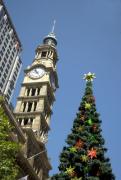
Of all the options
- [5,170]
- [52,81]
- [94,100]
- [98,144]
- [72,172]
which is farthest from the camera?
[52,81]

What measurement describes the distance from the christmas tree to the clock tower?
1556 inches

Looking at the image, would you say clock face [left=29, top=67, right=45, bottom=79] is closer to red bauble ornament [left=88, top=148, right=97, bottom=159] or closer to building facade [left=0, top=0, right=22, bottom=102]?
building facade [left=0, top=0, right=22, bottom=102]

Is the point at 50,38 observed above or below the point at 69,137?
above

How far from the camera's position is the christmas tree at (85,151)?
28641 mm

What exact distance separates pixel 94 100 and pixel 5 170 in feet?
37.5

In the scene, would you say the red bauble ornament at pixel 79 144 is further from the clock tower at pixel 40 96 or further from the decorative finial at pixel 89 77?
the clock tower at pixel 40 96

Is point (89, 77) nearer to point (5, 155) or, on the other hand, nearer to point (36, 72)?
point (5, 155)

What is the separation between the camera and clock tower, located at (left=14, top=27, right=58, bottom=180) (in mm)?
78981

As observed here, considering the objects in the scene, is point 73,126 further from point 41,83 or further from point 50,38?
point 50,38

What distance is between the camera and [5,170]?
26.3 meters

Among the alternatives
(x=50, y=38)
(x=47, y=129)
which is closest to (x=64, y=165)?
(x=47, y=129)

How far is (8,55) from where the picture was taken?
97.4 m

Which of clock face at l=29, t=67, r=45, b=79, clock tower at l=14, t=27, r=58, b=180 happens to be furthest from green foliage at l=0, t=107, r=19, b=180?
clock face at l=29, t=67, r=45, b=79

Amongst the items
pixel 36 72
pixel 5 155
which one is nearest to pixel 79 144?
pixel 5 155
